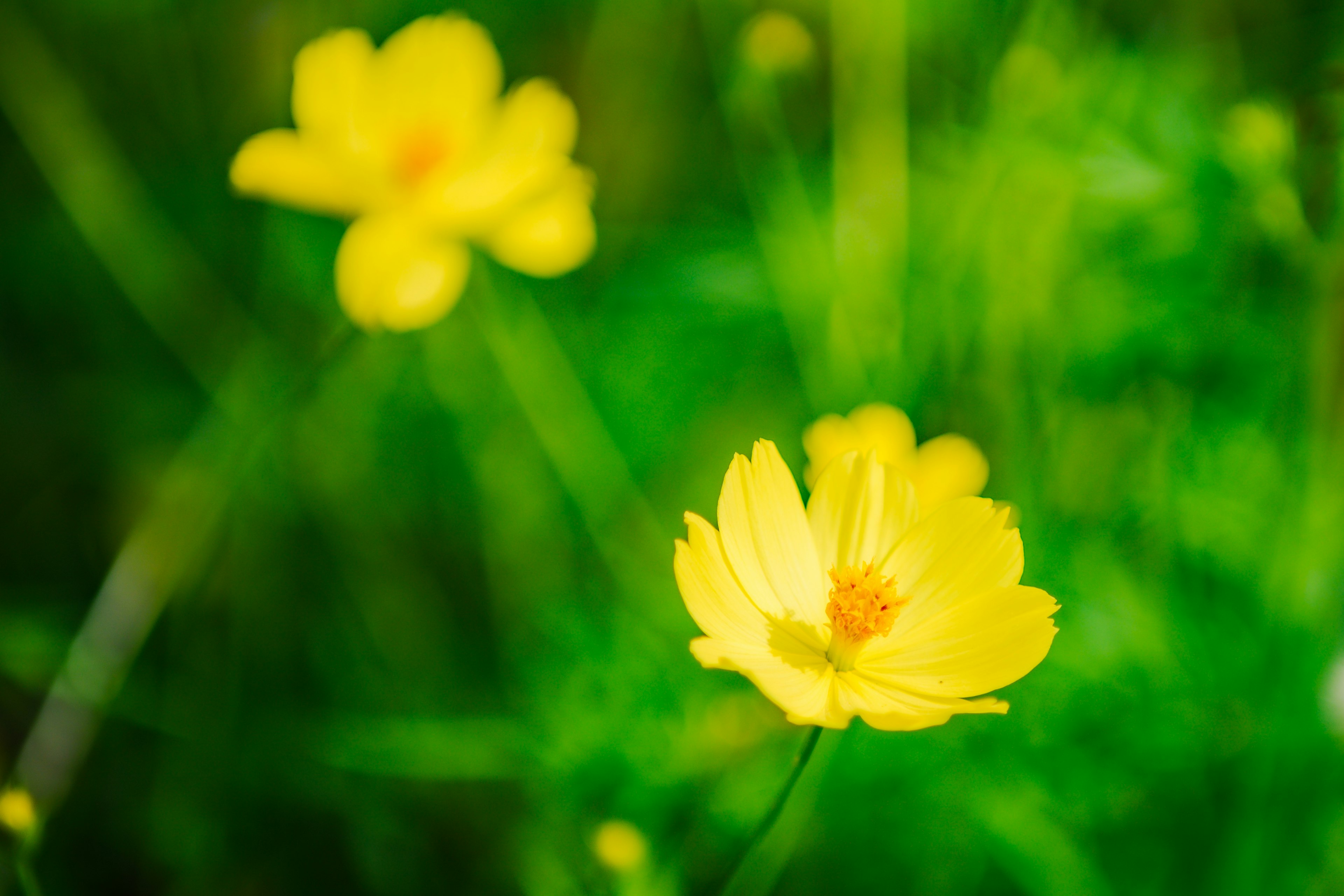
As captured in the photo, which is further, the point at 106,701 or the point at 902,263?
the point at 902,263

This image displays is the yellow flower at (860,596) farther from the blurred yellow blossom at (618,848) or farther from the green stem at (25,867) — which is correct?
the green stem at (25,867)

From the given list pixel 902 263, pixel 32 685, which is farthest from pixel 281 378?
pixel 902 263

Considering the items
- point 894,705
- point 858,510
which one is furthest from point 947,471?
point 894,705

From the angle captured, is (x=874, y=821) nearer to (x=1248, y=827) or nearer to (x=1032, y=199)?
(x=1248, y=827)

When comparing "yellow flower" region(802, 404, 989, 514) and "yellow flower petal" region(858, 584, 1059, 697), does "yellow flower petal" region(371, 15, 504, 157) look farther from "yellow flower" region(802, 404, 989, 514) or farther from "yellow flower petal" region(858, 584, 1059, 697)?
"yellow flower petal" region(858, 584, 1059, 697)

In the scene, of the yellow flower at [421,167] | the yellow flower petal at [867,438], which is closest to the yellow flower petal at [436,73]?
the yellow flower at [421,167]

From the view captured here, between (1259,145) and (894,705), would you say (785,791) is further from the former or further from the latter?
(1259,145)
